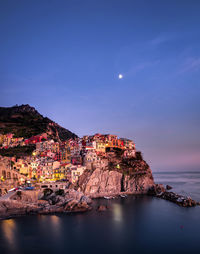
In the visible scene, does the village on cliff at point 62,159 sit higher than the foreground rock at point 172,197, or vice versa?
the village on cliff at point 62,159

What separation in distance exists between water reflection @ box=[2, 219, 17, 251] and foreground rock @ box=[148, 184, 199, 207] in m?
34.7

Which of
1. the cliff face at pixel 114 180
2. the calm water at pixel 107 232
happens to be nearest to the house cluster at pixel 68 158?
the cliff face at pixel 114 180

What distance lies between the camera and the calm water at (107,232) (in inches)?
1077

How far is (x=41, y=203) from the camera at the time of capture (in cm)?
Result: 4609

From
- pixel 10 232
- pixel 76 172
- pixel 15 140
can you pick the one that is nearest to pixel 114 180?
pixel 76 172

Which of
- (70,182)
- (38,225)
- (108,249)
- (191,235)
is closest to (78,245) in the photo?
(108,249)

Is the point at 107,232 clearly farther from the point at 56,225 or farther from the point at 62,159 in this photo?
the point at 62,159

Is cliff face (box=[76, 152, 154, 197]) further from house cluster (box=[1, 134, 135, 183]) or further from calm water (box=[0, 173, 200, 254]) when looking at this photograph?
calm water (box=[0, 173, 200, 254])

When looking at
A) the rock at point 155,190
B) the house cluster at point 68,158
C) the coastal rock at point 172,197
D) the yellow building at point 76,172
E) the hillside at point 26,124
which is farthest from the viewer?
the hillside at point 26,124

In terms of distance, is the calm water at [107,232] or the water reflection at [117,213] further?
the water reflection at [117,213]

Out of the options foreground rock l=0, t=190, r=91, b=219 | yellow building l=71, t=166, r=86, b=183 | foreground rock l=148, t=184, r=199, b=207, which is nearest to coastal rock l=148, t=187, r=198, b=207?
foreground rock l=148, t=184, r=199, b=207

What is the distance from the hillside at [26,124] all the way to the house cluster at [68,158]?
26176 mm

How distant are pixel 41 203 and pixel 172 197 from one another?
31.6 metres

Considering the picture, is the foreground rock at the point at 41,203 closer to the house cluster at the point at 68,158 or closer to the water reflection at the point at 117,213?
the water reflection at the point at 117,213
